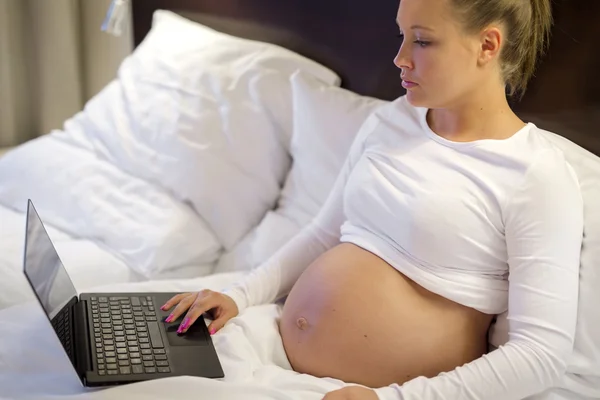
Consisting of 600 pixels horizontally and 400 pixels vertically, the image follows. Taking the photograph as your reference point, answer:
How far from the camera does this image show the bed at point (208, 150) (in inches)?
62.2

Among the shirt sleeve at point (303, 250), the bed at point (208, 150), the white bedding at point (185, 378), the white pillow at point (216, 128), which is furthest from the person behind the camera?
the white pillow at point (216, 128)

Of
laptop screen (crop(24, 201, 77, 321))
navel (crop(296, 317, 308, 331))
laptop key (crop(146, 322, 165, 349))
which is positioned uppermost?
laptop screen (crop(24, 201, 77, 321))

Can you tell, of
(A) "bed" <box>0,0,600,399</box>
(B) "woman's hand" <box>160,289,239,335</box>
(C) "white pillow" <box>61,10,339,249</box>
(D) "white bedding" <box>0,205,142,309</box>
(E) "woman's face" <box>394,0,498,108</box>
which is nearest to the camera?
(E) "woman's face" <box>394,0,498,108</box>

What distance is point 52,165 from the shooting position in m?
1.86

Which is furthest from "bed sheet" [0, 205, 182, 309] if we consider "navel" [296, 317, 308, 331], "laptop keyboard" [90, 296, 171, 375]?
"navel" [296, 317, 308, 331]

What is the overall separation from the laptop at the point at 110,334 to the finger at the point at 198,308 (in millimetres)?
12

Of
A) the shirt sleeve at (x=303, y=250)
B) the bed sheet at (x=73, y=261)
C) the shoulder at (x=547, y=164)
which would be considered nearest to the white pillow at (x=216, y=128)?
the bed sheet at (x=73, y=261)

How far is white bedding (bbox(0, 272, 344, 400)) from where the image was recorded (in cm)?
99

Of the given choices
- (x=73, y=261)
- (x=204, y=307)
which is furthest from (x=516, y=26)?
(x=73, y=261)

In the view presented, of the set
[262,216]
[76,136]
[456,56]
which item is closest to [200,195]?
[262,216]

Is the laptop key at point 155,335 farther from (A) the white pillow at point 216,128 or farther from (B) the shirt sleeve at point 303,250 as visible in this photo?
(A) the white pillow at point 216,128

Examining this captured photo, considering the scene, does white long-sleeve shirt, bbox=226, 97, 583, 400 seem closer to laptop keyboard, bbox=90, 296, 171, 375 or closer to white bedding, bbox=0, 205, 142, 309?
laptop keyboard, bbox=90, 296, 171, 375

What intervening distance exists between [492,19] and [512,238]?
1.05 feet

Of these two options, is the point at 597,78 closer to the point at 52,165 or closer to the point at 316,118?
the point at 316,118
